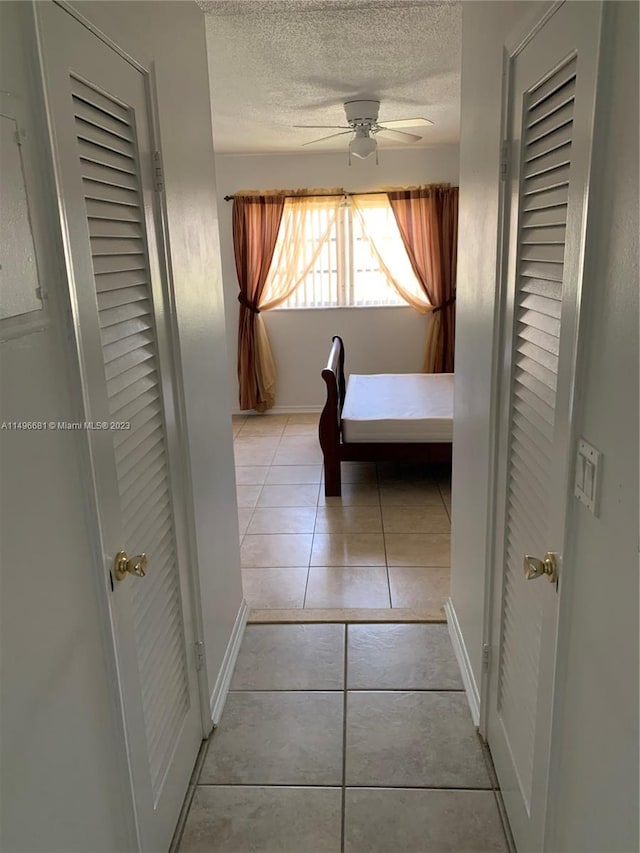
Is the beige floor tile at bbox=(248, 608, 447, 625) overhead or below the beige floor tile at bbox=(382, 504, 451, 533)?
overhead

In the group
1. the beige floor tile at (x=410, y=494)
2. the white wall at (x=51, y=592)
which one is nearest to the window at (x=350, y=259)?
the beige floor tile at (x=410, y=494)

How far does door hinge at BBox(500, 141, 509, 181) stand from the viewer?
1.55 m

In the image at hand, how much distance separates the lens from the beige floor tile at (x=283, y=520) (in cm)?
369

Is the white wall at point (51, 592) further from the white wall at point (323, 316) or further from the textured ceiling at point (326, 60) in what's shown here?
the white wall at point (323, 316)

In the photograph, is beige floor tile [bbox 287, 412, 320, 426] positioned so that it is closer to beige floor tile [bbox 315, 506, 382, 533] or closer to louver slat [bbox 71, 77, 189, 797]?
beige floor tile [bbox 315, 506, 382, 533]

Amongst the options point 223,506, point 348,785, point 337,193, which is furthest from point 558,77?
point 337,193

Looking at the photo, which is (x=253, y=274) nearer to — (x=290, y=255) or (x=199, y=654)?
(x=290, y=255)

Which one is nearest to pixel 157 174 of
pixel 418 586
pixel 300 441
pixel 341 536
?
pixel 418 586

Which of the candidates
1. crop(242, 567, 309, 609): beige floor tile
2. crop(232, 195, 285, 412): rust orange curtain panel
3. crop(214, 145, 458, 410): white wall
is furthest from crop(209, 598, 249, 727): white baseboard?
crop(214, 145, 458, 410): white wall

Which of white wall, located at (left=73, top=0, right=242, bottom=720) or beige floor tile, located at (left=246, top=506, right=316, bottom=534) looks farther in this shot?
beige floor tile, located at (left=246, top=506, right=316, bottom=534)

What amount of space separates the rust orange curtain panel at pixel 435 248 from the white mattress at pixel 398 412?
3.19 feet

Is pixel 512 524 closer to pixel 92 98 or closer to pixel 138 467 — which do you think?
pixel 138 467

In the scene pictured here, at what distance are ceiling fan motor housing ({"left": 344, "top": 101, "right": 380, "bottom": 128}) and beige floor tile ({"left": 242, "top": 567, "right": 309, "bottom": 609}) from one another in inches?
106

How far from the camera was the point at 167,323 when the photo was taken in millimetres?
1694
